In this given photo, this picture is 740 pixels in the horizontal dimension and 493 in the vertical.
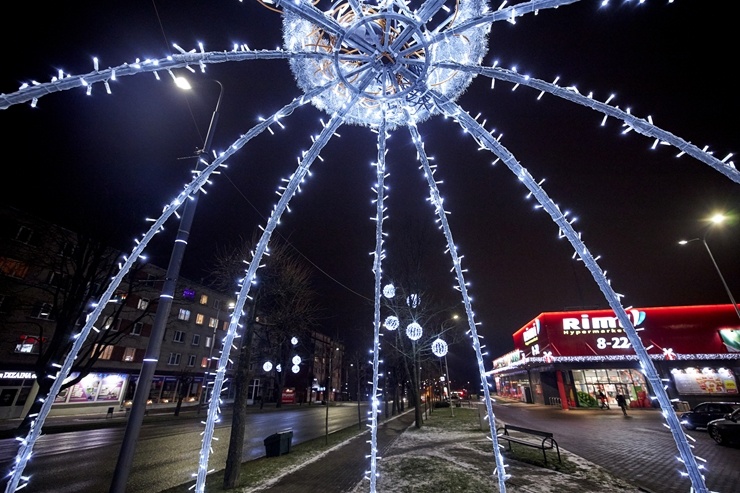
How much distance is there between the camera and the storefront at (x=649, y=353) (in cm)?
3116

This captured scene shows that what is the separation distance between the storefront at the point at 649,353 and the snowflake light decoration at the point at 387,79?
35.1 m

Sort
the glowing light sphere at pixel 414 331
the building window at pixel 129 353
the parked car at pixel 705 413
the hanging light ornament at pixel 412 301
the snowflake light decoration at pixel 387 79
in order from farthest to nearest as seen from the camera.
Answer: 1. the building window at pixel 129 353
2. the hanging light ornament at pixel 412 301
3. the parked car at pixel 705 413
4. the glowing light sphere at pixel 414 331
5. the snowflake light decoration at pixel 387 79

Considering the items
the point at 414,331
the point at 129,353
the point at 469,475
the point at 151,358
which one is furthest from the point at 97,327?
the point at 469,475

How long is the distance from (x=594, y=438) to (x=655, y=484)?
8.88m

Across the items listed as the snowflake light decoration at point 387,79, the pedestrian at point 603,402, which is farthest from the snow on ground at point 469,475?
the pedestrian at point 603,402

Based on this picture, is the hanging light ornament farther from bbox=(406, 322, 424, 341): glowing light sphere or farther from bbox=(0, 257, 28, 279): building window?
bbox=(0, 257, 28, 279): building window

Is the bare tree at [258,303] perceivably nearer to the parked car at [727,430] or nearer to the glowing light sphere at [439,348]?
the glowing light sphere at [439,348]

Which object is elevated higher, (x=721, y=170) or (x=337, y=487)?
(x=721, y=170)

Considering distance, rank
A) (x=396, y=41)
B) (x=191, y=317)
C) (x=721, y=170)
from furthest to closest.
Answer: (x=191, y=317), (x=396, y=41), (x=721, y=170)

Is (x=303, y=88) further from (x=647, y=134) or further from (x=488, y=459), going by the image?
(x=488, y=459)

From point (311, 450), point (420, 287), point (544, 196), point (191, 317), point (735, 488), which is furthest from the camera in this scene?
point (191, 317)

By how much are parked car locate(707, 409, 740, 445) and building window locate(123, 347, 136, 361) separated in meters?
50.3

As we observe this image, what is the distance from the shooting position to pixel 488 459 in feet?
36.8

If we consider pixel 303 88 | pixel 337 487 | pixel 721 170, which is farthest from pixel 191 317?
pixel 721 170
